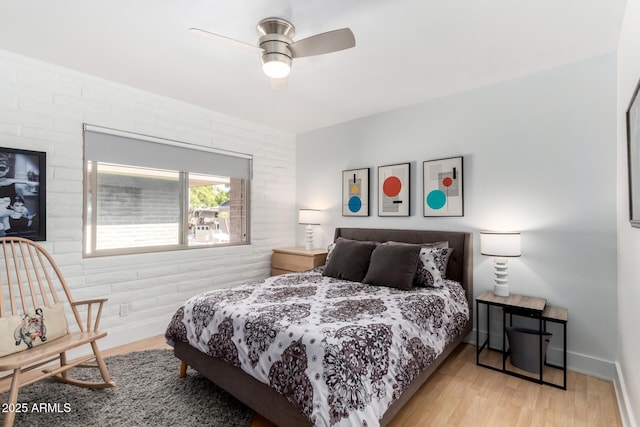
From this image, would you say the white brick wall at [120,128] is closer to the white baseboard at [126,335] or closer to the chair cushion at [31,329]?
the white baseboard at [126,335]

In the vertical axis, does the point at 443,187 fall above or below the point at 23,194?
above

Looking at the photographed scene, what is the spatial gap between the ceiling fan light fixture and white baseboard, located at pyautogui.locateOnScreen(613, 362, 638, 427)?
8.96ft

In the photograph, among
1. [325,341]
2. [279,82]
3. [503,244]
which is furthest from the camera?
[503,244]

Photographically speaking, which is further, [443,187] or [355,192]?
[355,192]

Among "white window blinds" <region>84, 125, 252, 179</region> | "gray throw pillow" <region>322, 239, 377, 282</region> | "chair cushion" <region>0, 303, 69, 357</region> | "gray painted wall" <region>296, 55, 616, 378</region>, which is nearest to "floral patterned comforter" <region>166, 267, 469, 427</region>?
"gray throw pillow" <region>322, 239, 377, 282</region>

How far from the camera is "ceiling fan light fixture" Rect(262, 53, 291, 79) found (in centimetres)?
192

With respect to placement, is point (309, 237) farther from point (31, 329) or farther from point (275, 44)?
point (31, 329)

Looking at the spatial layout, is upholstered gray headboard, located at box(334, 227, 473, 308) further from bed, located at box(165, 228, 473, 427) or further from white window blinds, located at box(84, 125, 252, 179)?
white window blinds, located at box(84, 125, 252, 179)

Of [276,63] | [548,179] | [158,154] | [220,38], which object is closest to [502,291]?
[548,179]

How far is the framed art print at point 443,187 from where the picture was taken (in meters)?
3.05

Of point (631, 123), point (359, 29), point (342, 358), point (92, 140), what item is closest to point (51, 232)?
point (92, 140)

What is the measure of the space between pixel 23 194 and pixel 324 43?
2579 millimetres

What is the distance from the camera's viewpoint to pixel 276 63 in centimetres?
192

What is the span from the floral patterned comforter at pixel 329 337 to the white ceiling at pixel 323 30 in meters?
1.85
